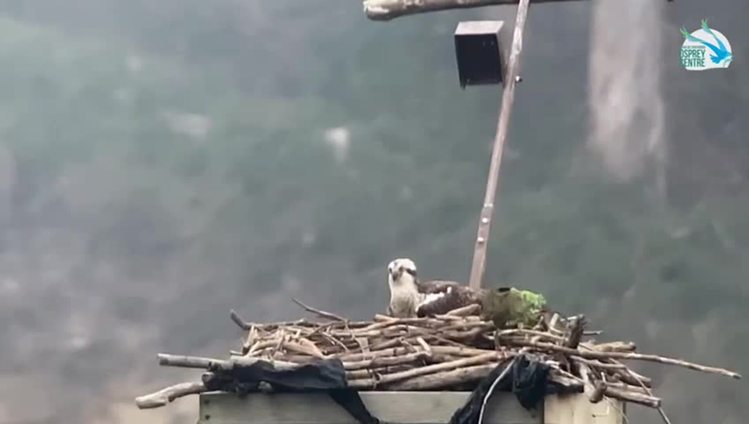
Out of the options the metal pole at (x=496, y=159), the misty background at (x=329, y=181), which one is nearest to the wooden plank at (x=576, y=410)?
the metal pole at (x=496, y=159)

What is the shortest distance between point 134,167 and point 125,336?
589 millimetres

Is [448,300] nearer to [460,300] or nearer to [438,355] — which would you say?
[460,300]

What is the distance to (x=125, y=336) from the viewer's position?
3.98 meters

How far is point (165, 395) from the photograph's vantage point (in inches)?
62.4

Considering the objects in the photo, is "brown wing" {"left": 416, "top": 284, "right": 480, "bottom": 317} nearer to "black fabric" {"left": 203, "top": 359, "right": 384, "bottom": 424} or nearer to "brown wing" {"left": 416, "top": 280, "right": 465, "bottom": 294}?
"brown wing" {"left": 416, "top": 280, "right": 465, "bottom": 294}

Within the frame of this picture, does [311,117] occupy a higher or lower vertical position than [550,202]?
higher

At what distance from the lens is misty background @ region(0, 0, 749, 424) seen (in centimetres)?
384

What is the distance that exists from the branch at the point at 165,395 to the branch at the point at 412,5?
154cm

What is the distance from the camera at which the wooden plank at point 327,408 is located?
160 centimetres

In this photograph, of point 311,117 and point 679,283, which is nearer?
point 679,283

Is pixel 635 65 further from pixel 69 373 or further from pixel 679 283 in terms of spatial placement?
pixel 69 373

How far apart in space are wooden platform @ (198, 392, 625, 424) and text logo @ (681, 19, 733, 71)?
8.32 feet

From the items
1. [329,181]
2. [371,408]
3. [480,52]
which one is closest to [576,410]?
[371,408]

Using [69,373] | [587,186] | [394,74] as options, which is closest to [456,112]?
[394,74]
